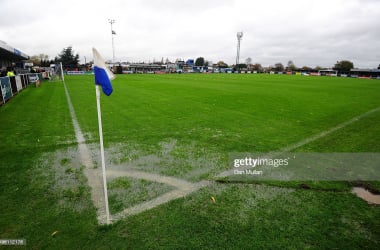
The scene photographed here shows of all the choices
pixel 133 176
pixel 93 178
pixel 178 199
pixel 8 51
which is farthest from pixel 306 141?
pixel 8 51

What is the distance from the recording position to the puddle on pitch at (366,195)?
4.04 m

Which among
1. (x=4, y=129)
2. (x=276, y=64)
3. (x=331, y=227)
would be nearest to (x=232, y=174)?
(x=331, y=227)

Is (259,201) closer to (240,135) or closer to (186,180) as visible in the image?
(186,180)

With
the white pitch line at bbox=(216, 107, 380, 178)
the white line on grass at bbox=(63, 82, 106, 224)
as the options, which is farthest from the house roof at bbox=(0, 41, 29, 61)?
the white pitch line at bbox=(216, 107, 380, 178)

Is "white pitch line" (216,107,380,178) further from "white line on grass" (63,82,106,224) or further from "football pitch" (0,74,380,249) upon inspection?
"white line on grass" (63,82,106,224)

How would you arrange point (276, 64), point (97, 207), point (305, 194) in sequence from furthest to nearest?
point (276, 64)
point (305, 194)
point (97, 207)

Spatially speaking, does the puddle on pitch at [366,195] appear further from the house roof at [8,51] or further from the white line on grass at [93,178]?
the house roof at [8,51]

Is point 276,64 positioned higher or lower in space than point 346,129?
higher

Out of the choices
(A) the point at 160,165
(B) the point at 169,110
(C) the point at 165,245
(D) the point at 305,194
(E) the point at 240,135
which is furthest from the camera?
(B) the point at 169,110

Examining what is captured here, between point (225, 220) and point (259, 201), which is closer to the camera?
point (225, 220)

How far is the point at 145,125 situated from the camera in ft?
29.9

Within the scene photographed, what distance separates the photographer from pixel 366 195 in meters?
4.22

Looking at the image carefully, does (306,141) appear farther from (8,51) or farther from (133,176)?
(8,51)

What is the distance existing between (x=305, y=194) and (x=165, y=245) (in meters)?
2.80
